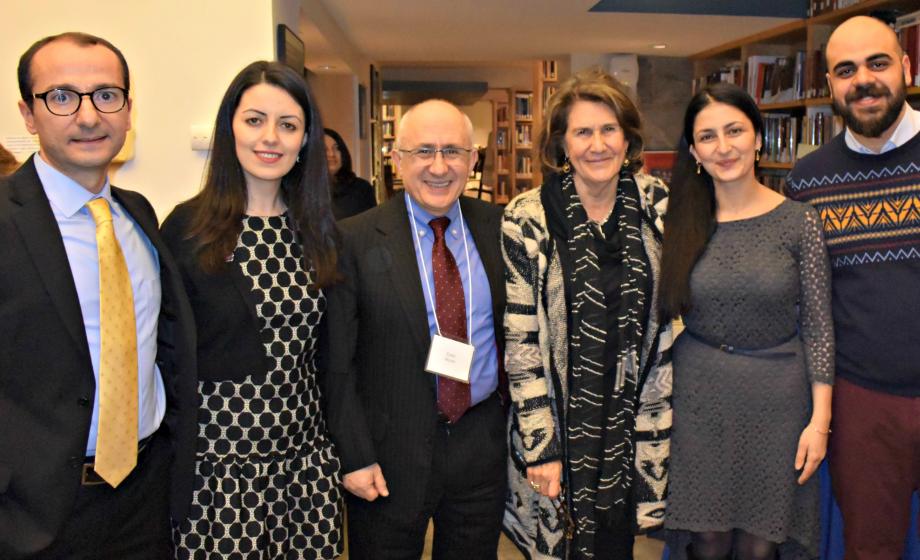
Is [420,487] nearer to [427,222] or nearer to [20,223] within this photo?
[427,222]

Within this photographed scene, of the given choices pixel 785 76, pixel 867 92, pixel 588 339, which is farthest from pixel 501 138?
pixel 588 339

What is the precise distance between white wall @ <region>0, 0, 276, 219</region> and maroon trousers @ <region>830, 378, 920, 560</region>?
2.79 m

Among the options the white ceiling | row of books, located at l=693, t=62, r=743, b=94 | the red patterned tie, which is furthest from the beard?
row of books, located at l=693, t=62, r=743, b=94

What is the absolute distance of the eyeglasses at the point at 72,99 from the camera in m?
1.47

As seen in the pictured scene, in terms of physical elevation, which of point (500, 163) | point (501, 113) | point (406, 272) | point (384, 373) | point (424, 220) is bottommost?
point (384, 373)

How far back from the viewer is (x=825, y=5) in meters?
5.09

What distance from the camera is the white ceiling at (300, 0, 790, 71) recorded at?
5137 mm

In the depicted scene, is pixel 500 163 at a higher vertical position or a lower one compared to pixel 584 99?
higher

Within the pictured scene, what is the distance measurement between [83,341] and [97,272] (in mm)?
149

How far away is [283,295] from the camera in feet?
5.47

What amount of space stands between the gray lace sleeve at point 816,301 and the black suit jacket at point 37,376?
69.3 inches

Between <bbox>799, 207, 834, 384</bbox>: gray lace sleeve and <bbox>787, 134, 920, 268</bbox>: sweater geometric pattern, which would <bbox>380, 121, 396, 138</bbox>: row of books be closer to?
<bbox>787, 134, 920, 268</bbox>: sweater geometric pattern

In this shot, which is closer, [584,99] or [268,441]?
[268,441]

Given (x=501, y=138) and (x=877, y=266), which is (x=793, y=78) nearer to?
(x=877, y=266)
